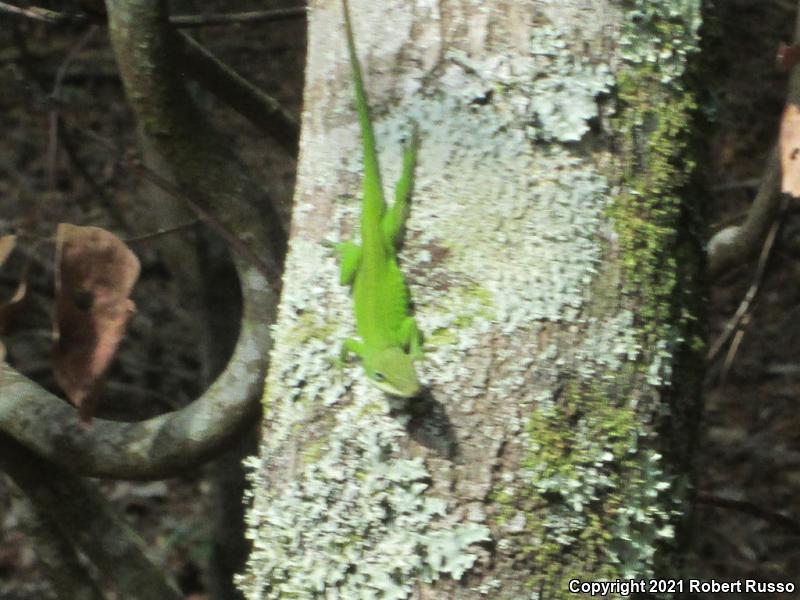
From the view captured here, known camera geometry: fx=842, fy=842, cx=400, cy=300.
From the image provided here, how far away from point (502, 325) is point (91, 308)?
950 mm

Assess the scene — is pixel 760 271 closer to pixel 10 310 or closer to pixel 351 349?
pixel 351 349

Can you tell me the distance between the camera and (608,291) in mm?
1256

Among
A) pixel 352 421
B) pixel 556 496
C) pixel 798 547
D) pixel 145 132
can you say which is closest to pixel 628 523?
pixel 556 496

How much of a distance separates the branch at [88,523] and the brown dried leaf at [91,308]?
2.07ft

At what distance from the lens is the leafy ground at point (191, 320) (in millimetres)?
4457

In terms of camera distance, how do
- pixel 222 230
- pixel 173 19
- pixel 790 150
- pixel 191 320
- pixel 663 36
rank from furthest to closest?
pixel 191 320 < pixel 173 19 < pixel 222 230 < pixel 790 150 < pixel 663 36

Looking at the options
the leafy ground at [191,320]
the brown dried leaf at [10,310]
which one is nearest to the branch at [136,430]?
the brown dried leaf at [10,310]

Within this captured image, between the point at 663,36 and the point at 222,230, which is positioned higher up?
the point at 663,36

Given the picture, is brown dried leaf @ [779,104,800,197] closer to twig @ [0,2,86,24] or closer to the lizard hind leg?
the lizard hind leg

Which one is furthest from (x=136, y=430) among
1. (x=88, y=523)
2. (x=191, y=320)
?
(x=191, y=320)

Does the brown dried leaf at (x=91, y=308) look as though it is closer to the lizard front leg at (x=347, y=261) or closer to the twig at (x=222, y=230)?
the twig at (x=222, y=230)

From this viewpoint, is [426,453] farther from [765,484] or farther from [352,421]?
[765,484]

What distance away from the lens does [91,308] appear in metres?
1.75

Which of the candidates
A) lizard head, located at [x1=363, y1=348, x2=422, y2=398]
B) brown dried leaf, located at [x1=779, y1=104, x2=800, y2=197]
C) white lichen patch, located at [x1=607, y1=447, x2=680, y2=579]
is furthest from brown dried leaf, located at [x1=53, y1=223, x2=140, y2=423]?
brown dried leaf, located at [x1=779, y1=104, x2=800, y2=197]
